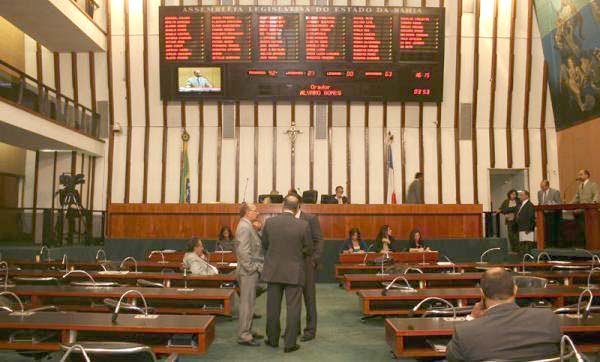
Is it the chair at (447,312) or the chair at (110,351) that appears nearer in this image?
the chair at (110,351)

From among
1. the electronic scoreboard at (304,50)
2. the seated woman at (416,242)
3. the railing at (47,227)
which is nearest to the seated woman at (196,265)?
the seated woman at (416,242)

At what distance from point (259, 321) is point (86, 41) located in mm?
8649

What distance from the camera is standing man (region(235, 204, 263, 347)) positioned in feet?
17.6

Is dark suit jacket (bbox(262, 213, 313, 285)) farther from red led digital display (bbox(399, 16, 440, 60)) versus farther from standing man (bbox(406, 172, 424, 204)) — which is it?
red led digital display (bbox(399, 16, 440, 60))

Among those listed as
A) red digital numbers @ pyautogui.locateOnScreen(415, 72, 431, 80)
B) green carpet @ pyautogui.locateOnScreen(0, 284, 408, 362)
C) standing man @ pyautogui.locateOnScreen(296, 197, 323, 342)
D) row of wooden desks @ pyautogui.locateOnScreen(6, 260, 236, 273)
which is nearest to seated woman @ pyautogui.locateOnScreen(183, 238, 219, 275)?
green carpet @ pyautogui.locateOnScreen(0, 284, 408, 362)

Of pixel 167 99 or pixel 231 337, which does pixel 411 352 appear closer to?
pixel 231 337

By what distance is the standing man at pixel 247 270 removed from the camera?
536cm

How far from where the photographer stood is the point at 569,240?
10023 mm

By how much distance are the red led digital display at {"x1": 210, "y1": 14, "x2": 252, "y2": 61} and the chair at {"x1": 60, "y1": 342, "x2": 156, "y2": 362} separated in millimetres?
10288

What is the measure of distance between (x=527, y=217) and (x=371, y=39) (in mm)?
5192

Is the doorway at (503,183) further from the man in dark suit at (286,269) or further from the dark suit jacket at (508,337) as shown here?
the dark suit jacket at (508,337)

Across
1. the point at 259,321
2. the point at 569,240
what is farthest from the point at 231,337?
the point at 569,240

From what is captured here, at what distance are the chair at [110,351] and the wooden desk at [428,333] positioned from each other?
4.80ft

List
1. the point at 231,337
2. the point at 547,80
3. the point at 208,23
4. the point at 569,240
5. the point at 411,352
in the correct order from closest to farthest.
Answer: the point at 411,352 → the point at 231,337 → the point at 569,240 → the point at 208,23 → the point at 547,80
